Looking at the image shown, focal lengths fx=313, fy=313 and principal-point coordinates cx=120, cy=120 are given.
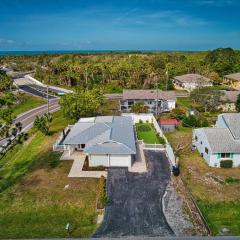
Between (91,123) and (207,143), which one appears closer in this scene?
(207,143)

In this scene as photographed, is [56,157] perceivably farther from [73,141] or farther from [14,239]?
[14,239]

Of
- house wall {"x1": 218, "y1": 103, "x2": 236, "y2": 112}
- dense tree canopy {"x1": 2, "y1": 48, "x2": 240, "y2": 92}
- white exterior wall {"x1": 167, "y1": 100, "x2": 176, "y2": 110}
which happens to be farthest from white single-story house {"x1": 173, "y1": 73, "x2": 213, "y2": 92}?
white exterior wall {"x1": 167, "y1": 100, "x2": 176, "y2": 110}

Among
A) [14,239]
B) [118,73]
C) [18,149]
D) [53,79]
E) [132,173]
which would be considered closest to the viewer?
[14,239]

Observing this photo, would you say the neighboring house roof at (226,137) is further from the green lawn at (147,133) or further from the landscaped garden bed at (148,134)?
the green lawn at (147,133)

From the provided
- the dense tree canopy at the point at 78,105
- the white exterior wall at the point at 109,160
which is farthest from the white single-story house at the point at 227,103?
the white exterior wall at the point at 109,160

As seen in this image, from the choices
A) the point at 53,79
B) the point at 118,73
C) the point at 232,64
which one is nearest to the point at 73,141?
the point at 118,73

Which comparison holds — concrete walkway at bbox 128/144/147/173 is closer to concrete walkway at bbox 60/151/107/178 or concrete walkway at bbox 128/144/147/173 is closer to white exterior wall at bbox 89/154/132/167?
white exterior wall at bbox 89/154/132/167

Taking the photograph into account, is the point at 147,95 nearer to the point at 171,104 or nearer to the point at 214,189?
the point at 171,104
